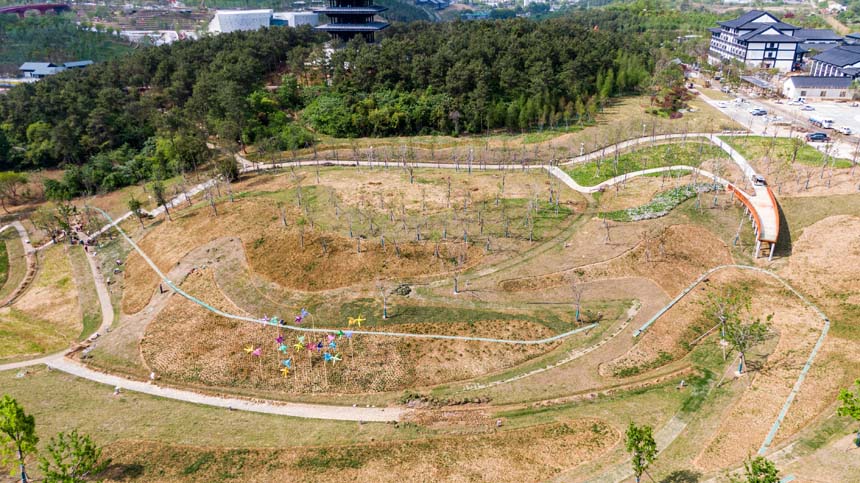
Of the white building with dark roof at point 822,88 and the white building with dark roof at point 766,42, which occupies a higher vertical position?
the white building with dark roof at point 766,42

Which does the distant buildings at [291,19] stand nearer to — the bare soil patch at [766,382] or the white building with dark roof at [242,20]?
the white building with dark roof at [242,20]

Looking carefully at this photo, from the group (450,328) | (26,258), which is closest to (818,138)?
(450,328)

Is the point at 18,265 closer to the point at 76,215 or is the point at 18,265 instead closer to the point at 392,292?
the point at 76,215

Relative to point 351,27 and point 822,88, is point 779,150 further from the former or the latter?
point 351,27

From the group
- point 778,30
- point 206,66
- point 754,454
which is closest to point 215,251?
point 754,454

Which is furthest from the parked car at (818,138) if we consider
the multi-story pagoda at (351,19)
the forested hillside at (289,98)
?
the multi-story pagoda at (351,19)

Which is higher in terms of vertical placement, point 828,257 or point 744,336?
point 828,257
